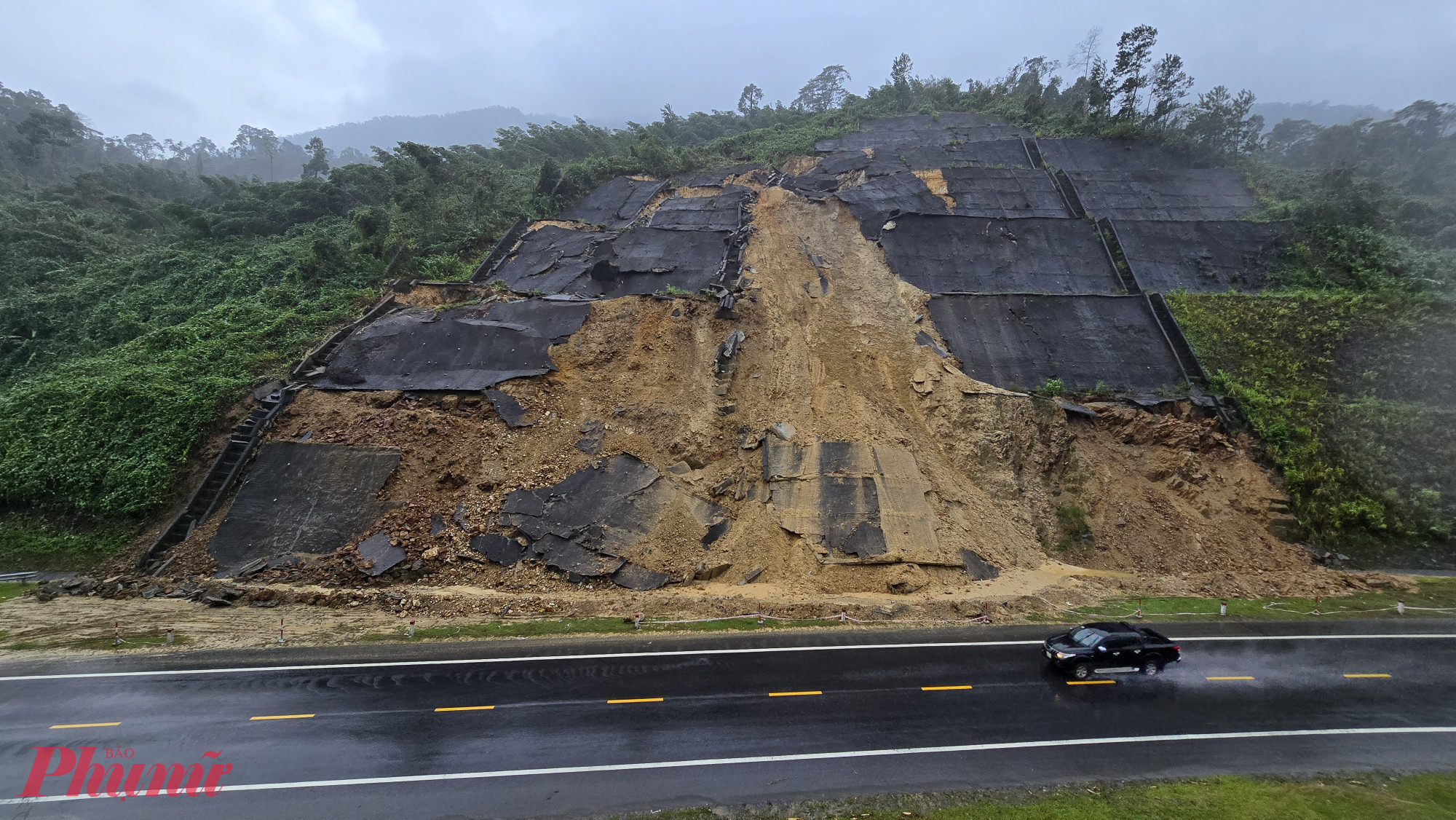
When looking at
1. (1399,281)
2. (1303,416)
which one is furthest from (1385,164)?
(1303,416)

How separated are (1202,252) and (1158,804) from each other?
91.0 ft

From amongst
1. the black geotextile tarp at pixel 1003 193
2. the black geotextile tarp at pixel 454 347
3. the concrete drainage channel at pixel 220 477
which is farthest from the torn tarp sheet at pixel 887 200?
the concrete drainage channel at pixel 220 477

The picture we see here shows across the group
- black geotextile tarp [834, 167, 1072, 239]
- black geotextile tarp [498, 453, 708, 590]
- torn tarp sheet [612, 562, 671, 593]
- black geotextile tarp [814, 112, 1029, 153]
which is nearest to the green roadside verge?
torn tarp sheet [612, 562, 671, 593]

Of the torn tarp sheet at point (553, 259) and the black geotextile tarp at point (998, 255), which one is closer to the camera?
the black geotextile tarp at point (998, 255)

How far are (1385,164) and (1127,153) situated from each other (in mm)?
24253

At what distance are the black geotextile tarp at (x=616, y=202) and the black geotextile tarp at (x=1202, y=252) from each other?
84.5 ft

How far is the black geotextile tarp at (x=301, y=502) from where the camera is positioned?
51.7 ft

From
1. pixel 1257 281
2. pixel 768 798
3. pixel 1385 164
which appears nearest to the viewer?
pixel 768 798

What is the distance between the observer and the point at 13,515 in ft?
55.3

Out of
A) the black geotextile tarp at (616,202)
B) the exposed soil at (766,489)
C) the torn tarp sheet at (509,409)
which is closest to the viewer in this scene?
the exposed soil at (766,489)

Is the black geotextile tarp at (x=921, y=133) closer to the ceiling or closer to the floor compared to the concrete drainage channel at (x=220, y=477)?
closer to the ceiling

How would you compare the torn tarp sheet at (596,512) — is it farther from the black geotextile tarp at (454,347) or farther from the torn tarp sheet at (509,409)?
the black geotextile tarp at (454,347)

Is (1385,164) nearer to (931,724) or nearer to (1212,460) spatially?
(1212,460)

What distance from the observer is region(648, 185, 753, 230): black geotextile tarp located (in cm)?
3056
